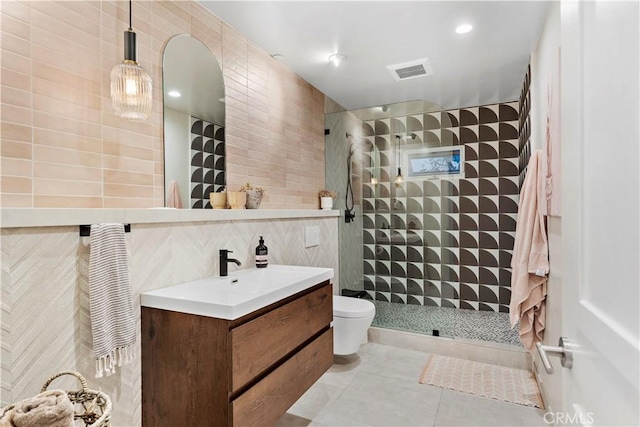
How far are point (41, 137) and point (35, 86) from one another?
18cm

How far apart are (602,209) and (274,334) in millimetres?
1191

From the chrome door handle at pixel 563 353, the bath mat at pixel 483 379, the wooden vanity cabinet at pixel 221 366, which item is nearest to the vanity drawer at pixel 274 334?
the wooden vanity cabinet at pixel 221 366

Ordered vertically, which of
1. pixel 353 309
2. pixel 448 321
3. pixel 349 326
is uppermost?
pixel 353 309

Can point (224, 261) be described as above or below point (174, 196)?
below

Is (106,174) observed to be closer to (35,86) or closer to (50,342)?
(35,86)

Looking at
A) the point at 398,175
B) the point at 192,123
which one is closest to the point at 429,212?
the point at 398,175

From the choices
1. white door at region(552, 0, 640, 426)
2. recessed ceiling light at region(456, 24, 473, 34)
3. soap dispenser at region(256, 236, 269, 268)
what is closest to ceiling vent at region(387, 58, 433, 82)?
recessed ceiling light at region(456, 24, 473, 34)

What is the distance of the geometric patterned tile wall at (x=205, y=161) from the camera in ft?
6.29

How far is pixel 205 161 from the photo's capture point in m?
2.00

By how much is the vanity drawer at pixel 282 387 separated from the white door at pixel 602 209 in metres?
1.00

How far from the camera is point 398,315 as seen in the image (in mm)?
3436

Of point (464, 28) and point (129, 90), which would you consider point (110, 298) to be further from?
point (464, 28)

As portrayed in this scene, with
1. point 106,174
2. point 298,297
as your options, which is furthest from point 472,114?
point 106,174

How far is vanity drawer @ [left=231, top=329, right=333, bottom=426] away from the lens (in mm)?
1290
